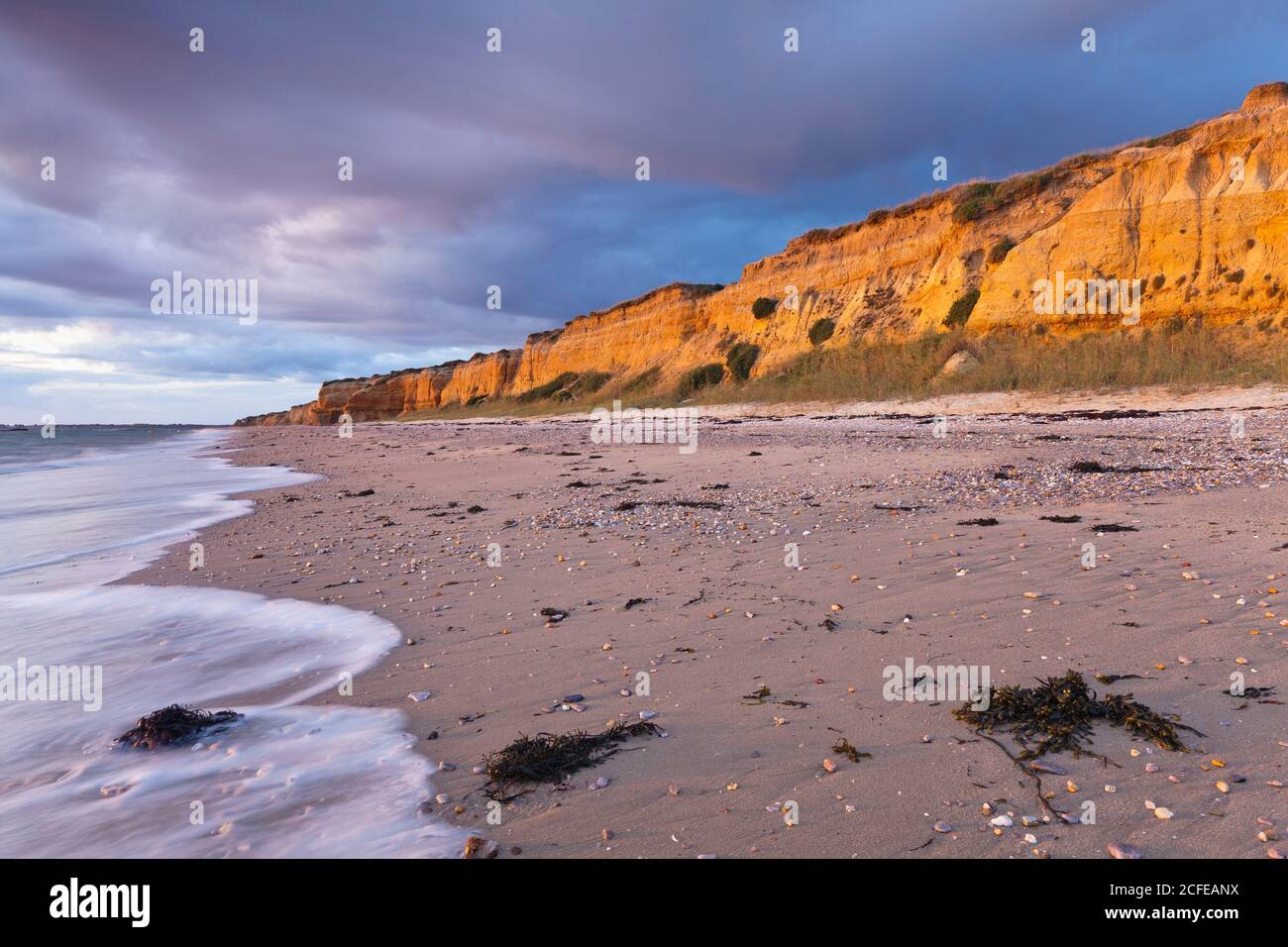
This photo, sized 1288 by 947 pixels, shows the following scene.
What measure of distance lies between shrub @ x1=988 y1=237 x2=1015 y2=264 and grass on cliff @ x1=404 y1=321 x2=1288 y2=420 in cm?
476

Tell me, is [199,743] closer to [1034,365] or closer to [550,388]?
[1034,365]

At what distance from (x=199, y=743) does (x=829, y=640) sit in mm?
3800

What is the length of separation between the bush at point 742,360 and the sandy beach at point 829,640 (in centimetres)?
3419

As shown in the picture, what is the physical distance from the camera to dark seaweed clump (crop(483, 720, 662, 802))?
3061 mm

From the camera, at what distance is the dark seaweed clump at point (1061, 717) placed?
306 centimetres

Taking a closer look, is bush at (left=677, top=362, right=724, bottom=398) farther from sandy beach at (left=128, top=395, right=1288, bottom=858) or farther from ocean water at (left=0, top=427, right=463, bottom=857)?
ocean water at (left=0, top=427, right=463, bottom=857)
